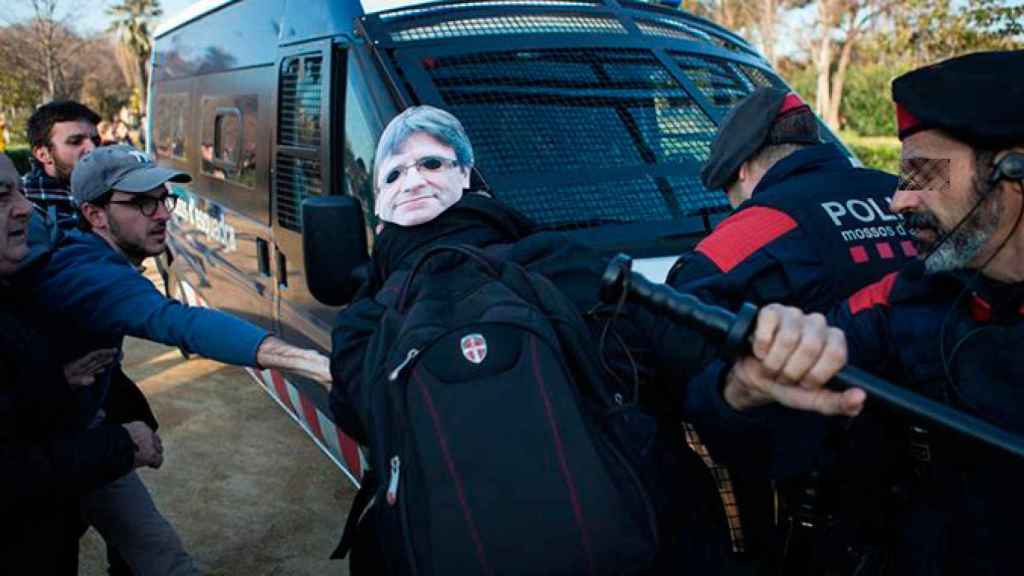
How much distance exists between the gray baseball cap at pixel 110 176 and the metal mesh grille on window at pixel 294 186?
0.74 meters

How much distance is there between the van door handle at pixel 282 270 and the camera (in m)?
3.82

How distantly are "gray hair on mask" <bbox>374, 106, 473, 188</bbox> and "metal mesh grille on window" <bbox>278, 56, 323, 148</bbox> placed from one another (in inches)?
59.4

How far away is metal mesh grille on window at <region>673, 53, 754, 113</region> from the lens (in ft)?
11.1

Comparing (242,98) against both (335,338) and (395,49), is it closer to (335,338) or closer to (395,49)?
(395,49)

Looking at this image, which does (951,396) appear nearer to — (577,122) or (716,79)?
(577,122)

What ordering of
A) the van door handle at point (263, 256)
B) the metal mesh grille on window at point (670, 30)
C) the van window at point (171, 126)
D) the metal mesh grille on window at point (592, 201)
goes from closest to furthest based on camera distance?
the metal mesh grille on window at point (592, 201)
the metal mesh grille on window at point (670, 30)
the van door handle at point (263, 256)
the van window at point (171, 126)

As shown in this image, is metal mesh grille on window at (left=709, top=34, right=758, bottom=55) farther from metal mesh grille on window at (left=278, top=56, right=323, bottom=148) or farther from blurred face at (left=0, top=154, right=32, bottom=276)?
blurred face at (left=0, top=154, right=32, bottom=276)

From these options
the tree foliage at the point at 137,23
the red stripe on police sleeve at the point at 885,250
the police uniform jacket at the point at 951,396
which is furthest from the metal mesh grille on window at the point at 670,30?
the tree foliage at the point at 137,23

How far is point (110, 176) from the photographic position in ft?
8.45

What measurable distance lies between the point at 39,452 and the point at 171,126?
16.4 ft

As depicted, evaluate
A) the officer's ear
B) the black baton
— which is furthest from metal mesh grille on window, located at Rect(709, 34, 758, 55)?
the officer's ear

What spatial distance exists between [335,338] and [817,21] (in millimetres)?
30908

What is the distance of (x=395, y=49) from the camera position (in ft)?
9.65

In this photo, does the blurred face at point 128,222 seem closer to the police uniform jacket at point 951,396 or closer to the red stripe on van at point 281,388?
the red stripe on van at point 281,388
